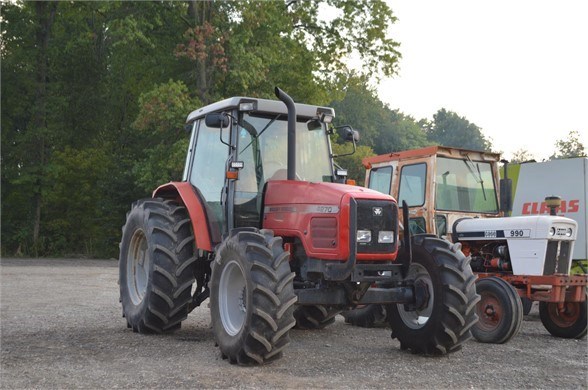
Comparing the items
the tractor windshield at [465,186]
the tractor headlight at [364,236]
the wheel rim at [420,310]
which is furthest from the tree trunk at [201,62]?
the tractor headlight at [364,236]

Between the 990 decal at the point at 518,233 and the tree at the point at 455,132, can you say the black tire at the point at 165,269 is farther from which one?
the tree at the point at 455,132

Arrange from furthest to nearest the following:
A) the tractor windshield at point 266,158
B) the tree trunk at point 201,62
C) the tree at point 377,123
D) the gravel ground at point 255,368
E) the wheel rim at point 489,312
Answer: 1. the tree at point 377,123
2. the tree trunk at point 201,62
3. the wheel rim at point 489,312
4. the tractor windshield at point 266,158
5. the gravel ground at point 255,368

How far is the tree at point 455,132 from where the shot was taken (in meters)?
85.8

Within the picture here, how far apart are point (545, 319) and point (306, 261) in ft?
14.0

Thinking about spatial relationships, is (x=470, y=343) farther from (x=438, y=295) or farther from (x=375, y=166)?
(x=375, y=166)

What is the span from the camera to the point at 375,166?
11.4m

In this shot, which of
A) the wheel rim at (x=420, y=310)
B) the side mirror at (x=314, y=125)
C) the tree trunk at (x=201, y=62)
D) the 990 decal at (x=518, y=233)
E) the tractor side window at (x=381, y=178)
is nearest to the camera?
the wheel rim at (x=420, y=310)

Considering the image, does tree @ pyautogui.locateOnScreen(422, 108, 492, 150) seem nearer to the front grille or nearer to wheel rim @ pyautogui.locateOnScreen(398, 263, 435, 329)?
the front grille

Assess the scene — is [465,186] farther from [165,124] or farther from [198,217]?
[165,124]

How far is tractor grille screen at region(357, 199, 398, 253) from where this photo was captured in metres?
6.61

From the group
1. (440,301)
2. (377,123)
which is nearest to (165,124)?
(440,301)

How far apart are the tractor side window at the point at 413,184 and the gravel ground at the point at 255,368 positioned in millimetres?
2166

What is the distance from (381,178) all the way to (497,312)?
331cm

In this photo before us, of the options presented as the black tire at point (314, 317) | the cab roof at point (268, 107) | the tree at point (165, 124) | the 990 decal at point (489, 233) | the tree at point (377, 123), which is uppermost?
the tree at point (377, 123)
